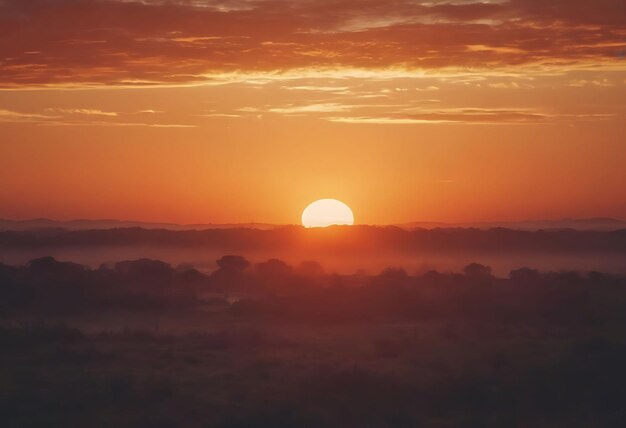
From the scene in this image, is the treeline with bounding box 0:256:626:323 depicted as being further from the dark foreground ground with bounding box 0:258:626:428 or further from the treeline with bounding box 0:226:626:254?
the treeline with bounding box 0:226:626:254

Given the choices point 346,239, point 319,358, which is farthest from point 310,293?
point 346,239

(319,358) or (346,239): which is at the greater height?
(319,358)

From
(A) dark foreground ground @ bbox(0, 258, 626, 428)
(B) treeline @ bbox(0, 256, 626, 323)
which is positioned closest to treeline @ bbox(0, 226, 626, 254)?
(B) treeline @ bbox(0, 256, 626, 323)

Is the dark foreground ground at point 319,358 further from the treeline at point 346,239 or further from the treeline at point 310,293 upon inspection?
the treeline at point 346,239

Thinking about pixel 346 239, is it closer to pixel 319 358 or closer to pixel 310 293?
pixel 310 293

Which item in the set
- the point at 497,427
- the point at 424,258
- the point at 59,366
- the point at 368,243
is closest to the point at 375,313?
the point at 59,366

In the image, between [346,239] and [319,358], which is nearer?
[319,358]

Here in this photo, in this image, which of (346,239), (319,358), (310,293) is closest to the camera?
(319,358)
